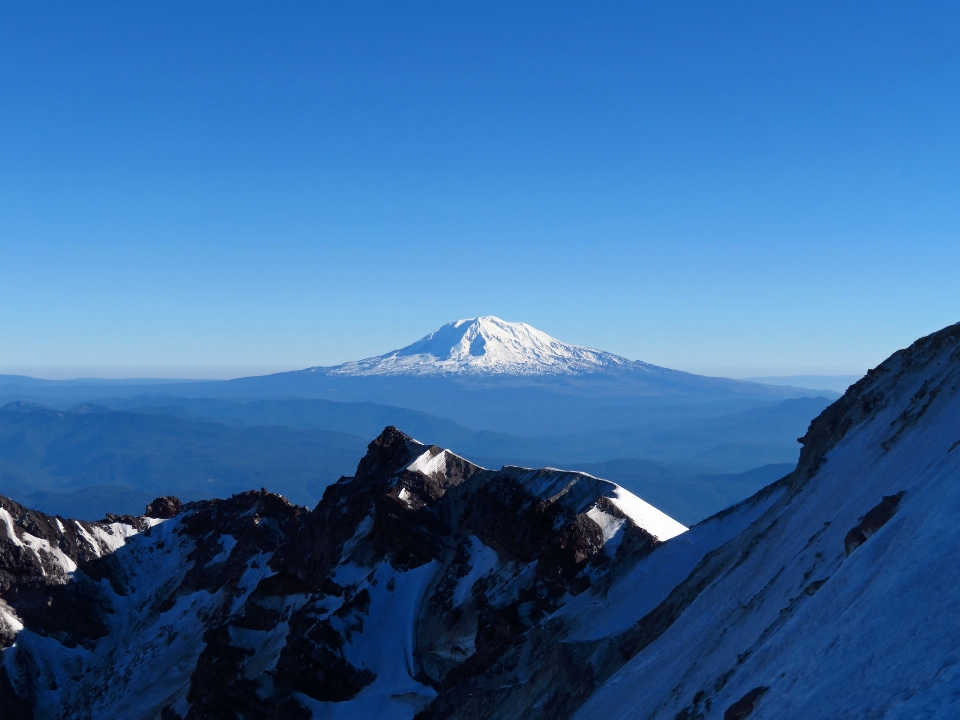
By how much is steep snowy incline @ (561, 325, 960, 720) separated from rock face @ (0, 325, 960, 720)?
114 millimetres

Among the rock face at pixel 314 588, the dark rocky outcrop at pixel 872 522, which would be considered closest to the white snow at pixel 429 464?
the rock face at pixel 314 588

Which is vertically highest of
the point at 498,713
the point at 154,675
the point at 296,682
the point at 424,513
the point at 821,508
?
the point at 821,508

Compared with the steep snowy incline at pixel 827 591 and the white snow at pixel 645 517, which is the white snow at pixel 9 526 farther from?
the steep snowy incline at pixel 827 591

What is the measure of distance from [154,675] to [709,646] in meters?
66.9

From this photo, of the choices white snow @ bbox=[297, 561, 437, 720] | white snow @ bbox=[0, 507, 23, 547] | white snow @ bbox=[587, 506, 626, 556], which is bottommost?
white snow @ bbox=[297, 561, 437, 720]

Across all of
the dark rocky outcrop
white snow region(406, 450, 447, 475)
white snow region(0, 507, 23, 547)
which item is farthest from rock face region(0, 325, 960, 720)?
white snow region(0, 507, 23, 547)

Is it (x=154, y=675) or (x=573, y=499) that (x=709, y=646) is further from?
(x=154, y=675)

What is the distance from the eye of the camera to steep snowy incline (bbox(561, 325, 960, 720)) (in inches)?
708

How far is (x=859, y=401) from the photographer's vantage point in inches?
1740

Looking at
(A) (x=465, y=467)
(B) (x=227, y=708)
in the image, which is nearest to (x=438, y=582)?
(A) (x=465, y=467)

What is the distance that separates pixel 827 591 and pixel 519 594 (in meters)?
36.5

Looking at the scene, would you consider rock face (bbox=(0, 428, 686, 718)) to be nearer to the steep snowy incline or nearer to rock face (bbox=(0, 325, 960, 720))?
rock face (bbox=(0, 325, 960, 720))

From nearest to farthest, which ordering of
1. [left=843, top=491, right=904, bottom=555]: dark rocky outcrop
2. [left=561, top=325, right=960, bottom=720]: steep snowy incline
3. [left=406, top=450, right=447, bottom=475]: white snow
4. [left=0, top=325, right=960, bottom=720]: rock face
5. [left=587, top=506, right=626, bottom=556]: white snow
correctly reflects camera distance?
[left=561, top=325, right=960, bottom=720]: steep snowy incline, [left=0, top=325, right=960, bottom=720]: rock face, [left=843, top=491, right=904, bottom=555]: dark rocky outcrop, [left=587, top=506, right=626, bottom=556]: white snow, [left=406, top=450, right=447, bottom=475]: white snow

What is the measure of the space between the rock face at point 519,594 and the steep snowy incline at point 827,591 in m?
0.11
